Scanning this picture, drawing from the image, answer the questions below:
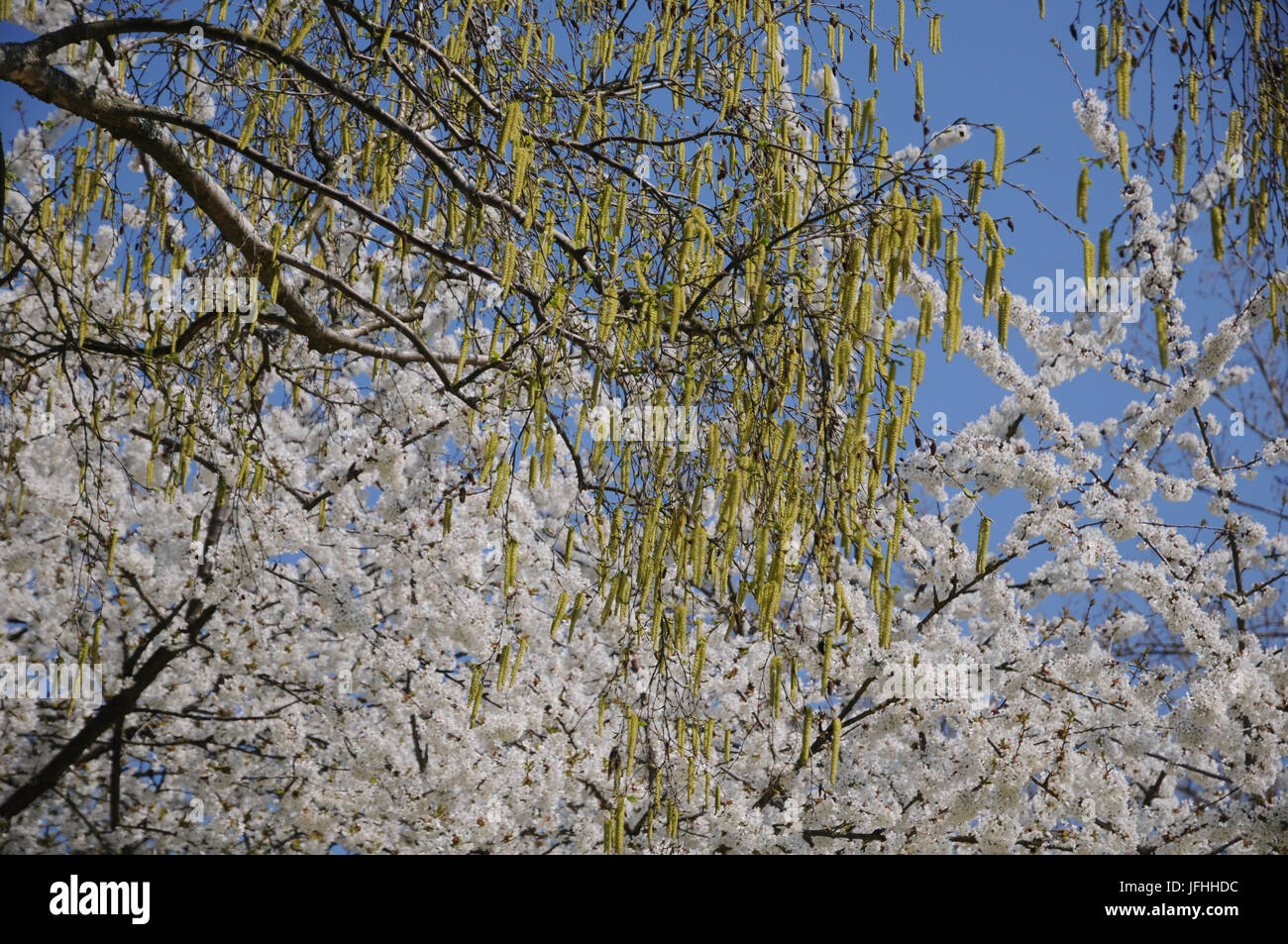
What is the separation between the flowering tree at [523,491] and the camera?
2.81 metres

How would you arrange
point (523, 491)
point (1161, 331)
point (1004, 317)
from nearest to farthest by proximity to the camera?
1. point (1004, 317)
2. point (1161, 331)
3. point (523, 491)

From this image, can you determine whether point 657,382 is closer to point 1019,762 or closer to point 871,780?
point 1019,762

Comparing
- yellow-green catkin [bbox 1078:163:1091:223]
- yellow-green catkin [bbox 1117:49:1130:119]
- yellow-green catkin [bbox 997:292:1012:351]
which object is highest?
yellow-green catkin [bbox 1117:49:1130:119]

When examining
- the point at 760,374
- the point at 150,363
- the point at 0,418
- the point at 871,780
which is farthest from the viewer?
the point at 871,780

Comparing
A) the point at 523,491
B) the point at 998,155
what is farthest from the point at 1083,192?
the point at 523,491

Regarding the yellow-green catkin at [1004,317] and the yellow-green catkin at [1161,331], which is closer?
the yellow-green catkin at [1004,317]

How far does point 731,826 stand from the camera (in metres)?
5.23

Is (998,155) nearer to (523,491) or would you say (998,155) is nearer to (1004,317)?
(1004,317)

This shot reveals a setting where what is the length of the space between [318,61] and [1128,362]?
447 cm

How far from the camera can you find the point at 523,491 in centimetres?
643

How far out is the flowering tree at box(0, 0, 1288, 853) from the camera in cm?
281

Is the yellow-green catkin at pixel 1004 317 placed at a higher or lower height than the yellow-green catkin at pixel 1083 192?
lower

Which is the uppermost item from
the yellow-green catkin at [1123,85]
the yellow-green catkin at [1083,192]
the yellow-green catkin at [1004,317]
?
the yellow-green catkin at [1123,85]
